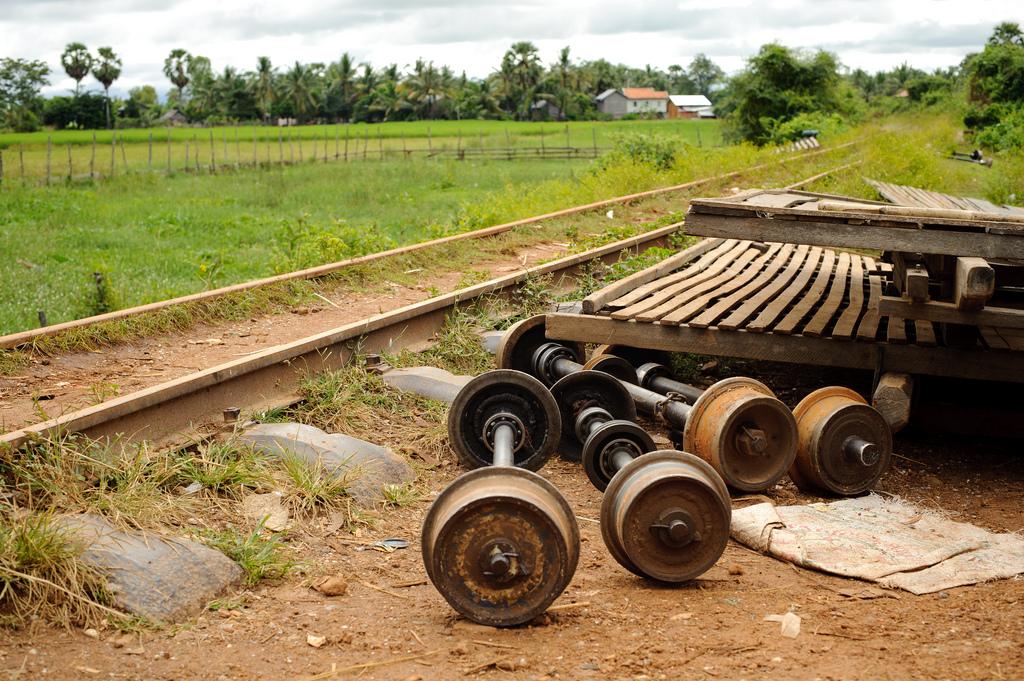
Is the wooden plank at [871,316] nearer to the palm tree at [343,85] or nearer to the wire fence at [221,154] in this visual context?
the wire fence at [221,154]

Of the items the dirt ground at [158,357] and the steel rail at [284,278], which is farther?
the steel rail at [284,278]

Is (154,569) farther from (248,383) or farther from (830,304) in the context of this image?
(830,304)

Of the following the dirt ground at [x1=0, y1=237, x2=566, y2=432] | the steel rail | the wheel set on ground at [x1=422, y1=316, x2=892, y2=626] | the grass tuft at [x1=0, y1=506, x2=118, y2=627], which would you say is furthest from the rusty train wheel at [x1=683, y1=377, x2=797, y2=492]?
the steel rail

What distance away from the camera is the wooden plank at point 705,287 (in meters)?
6.06

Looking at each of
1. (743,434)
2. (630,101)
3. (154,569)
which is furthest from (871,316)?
(630,101)

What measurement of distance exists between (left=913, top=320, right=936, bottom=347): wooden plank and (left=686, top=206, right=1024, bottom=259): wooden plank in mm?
841

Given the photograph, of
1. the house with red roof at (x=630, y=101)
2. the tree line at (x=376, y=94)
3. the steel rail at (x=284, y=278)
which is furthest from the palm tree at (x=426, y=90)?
the steel rail at (x=284, y=278)

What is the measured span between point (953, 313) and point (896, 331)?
73 centimetres

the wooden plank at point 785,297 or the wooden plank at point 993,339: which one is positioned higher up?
the wooden plank at point 785,297

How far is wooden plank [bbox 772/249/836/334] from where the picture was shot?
5.85m

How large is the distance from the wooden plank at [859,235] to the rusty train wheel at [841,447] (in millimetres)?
880

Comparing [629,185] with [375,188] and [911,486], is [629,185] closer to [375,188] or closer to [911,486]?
[375,188]

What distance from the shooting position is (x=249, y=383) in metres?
5.57

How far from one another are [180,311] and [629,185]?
10.9 metres
